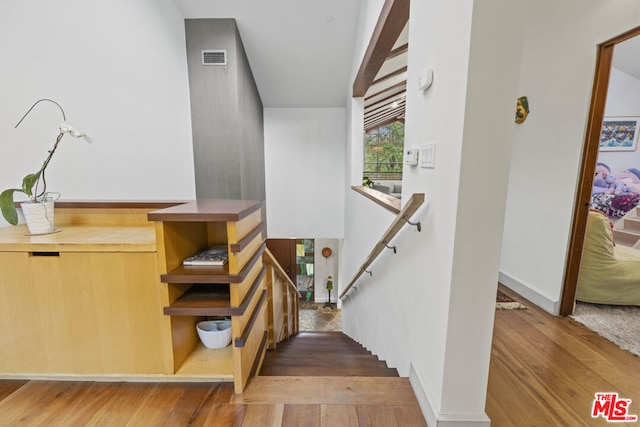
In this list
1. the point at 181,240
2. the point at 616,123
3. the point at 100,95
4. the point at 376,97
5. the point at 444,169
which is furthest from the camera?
the point at 376,97

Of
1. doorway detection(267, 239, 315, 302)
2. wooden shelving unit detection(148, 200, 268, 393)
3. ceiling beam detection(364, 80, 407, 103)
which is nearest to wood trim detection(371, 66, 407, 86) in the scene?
ceiling beam detection(364, 80, 407, 103)

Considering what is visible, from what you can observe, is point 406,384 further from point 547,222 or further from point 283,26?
point 283,26

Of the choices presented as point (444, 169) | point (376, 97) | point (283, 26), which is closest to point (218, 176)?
point (283, 26)

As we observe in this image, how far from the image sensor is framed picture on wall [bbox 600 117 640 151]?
3.98 m

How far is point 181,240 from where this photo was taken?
4.48 ft

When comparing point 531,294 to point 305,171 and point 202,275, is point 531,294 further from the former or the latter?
point 305,171

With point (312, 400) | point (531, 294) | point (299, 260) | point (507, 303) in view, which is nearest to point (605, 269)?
point (531, 294)

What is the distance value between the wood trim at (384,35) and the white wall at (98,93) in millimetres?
2024

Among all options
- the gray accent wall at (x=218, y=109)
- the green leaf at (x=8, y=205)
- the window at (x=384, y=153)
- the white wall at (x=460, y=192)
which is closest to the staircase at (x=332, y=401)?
the white wall at (x=460, y=192)

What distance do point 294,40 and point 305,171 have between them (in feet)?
7.30

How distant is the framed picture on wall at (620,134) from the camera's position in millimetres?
3980

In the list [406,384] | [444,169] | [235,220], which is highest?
[444,169]

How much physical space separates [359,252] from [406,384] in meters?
2.06

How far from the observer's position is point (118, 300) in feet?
4.19
